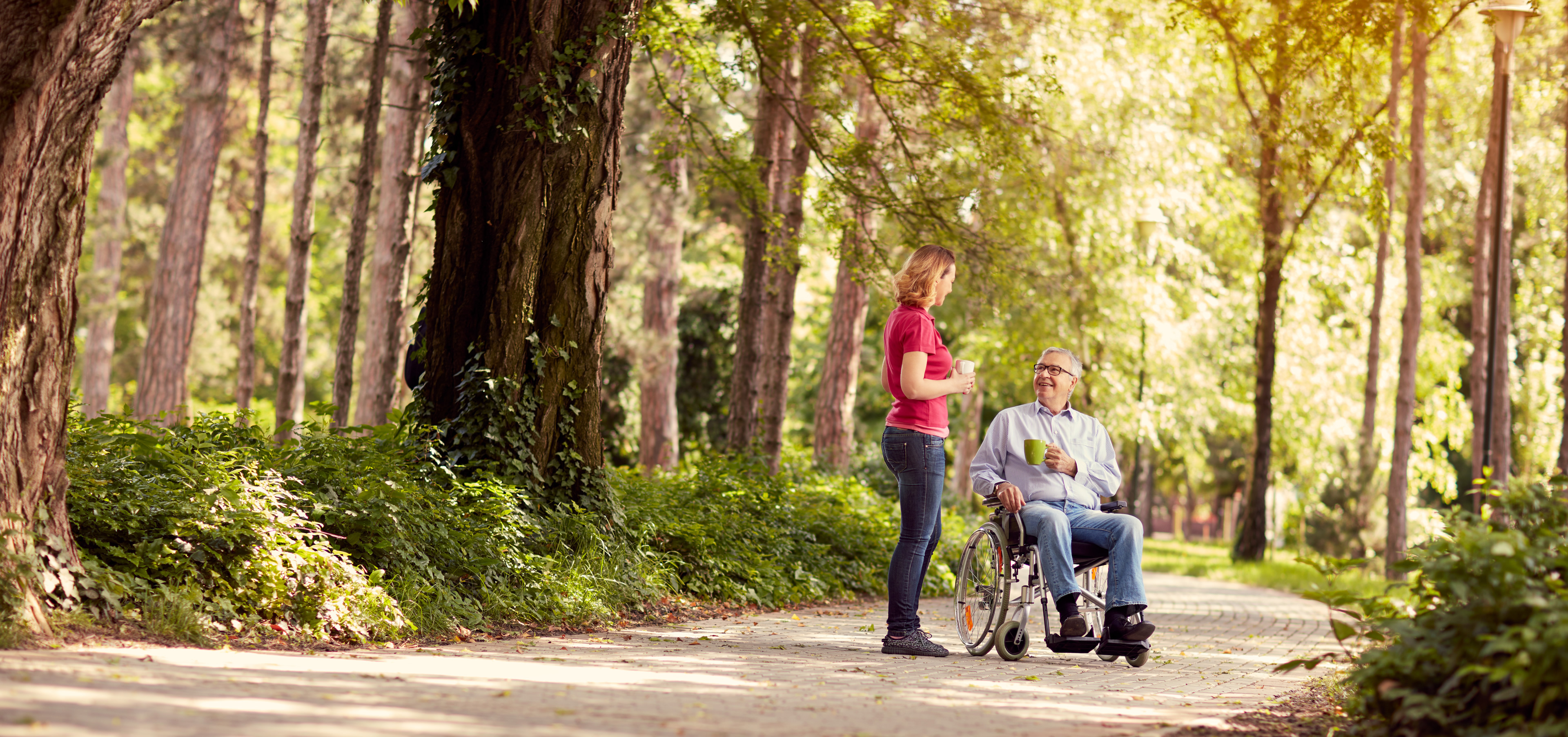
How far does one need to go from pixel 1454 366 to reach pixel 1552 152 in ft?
16.1

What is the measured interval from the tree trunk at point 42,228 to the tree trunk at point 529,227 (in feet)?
9.55

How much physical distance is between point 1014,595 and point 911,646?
632mm

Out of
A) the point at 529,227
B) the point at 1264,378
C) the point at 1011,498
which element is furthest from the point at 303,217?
the point at 1264,378

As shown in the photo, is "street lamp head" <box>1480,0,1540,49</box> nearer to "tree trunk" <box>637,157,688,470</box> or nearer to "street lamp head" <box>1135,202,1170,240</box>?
"street lamp head" <box>1135,202,1170,240</box>

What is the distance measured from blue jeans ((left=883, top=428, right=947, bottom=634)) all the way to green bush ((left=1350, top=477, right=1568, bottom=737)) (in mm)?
2637

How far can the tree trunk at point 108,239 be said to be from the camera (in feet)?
92.3

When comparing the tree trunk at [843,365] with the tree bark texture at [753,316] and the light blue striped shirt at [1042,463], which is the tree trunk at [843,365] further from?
the light blue striped shirt at [1042,463]

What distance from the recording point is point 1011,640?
283 inches

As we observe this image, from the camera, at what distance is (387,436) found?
8.28 metres

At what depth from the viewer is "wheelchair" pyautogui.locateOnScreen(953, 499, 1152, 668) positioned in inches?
282

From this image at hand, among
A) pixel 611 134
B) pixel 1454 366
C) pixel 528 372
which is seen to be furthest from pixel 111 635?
pixel 1454 366

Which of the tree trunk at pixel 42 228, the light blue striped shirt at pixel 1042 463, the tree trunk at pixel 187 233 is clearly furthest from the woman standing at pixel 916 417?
the tree trunk at pixel 187 233

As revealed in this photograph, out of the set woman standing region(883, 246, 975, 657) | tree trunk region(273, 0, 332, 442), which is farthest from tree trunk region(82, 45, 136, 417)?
woman standing region(883, 246, 975, 657)

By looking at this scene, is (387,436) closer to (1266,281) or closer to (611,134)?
(611,134)
